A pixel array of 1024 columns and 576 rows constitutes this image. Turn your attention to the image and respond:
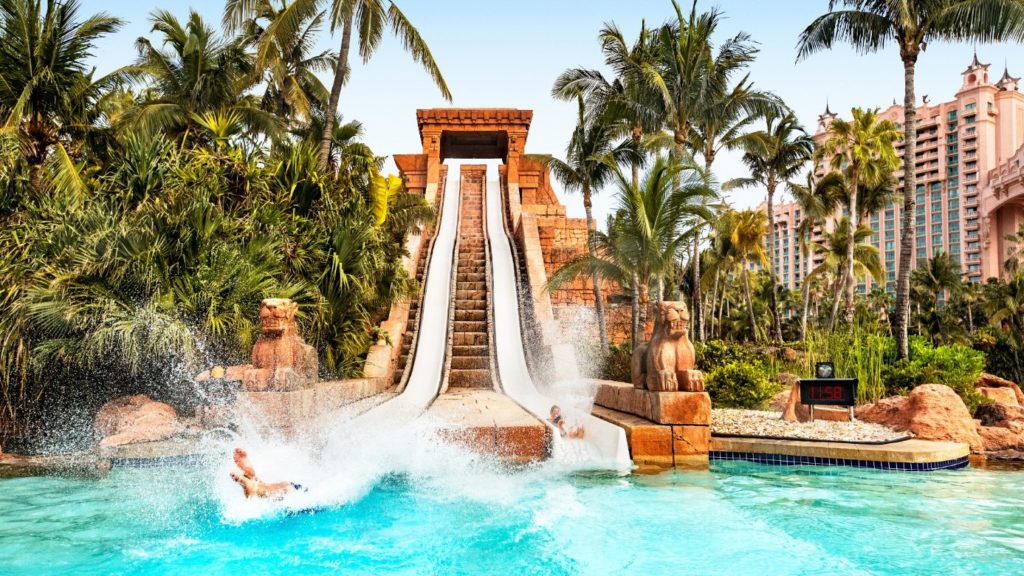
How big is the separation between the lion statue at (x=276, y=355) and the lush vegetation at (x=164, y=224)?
1.27 metres

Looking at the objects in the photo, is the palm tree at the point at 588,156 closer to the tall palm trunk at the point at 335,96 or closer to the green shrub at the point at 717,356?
the green shrub at the point at 717,356

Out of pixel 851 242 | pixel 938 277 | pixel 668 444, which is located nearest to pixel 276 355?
pixel 668 444

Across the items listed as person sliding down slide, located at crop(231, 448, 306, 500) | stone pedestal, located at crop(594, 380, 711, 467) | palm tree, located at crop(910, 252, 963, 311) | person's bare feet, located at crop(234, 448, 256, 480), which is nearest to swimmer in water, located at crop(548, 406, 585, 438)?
stone pedestal, located at crop(594, 380, 711, 467)

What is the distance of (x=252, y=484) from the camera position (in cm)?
528

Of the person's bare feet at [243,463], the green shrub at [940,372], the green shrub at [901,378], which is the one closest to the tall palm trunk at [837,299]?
the green shrub at [940,372]

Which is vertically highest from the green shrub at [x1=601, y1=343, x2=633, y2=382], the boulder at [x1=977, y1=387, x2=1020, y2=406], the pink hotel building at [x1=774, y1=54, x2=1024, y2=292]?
the pink hotel building at [x1=774, y1=54, x2=1024, y2=292]

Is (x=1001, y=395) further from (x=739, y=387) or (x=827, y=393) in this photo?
(x=827, y=393)

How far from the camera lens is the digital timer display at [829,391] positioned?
883cm

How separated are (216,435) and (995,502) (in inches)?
294

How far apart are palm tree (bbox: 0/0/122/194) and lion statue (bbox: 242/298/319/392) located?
686 centimetres

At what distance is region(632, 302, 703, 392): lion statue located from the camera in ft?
24.6

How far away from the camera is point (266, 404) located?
6562 mm

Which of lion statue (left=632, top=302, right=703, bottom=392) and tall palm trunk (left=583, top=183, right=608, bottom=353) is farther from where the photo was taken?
tall palm trunk (left=583, top=183, right=608, bottom=353)

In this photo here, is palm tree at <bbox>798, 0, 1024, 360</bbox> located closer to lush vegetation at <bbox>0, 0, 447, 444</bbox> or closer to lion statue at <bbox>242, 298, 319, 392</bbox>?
lush vegetation at <bbox>0, 0, 447, 444</bbox>
